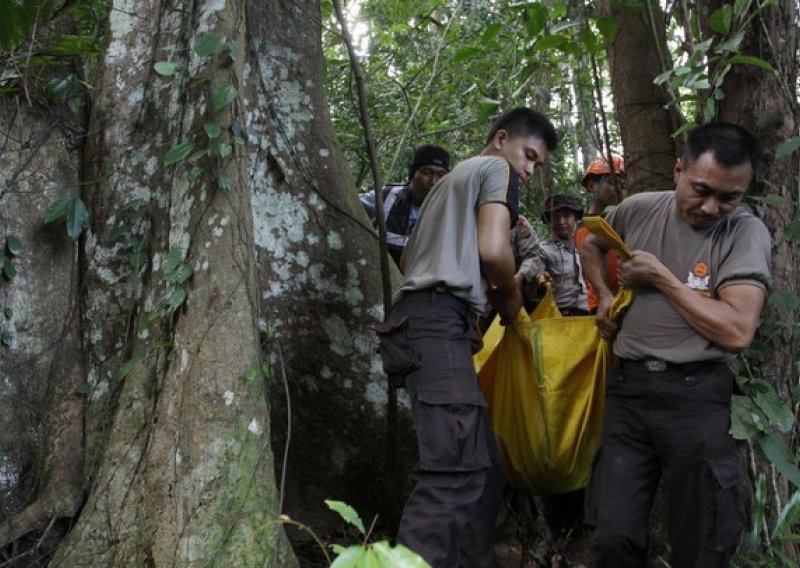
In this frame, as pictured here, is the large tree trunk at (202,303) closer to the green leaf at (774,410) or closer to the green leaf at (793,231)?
the green leaf at (774,410)

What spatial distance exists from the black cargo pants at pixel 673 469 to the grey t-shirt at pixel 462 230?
715 millimetres

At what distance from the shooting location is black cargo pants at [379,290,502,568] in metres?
3.16

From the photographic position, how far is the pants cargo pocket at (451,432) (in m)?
3.19

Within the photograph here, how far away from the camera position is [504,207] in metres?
3.42

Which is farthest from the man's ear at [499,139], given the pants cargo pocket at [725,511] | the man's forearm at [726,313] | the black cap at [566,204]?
the black cap at [566,204]

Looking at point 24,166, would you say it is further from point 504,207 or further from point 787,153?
point 787,153

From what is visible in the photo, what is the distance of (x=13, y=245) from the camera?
12.4 ft

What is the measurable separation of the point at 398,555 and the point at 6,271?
9.49 feet

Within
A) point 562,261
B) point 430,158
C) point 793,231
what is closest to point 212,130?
point 793,231

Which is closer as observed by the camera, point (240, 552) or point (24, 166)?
point (240, 552)

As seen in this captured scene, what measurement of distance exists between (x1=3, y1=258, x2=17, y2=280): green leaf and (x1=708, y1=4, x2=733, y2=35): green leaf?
3049 millimetres

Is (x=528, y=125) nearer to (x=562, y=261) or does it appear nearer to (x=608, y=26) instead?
(x=608, y=26)

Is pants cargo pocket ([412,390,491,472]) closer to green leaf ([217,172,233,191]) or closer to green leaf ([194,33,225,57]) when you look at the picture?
green leaf ([217,172,233,191])

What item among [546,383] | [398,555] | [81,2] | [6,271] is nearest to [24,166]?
[6,271]
